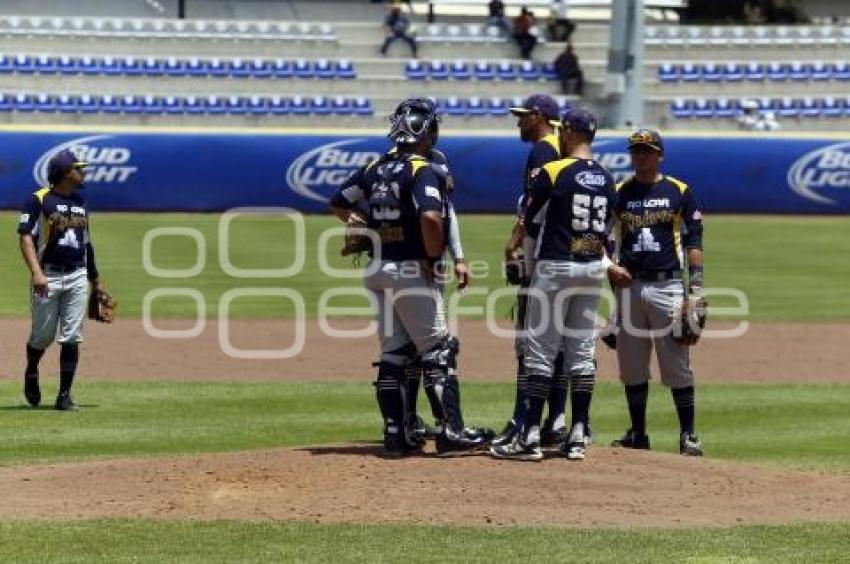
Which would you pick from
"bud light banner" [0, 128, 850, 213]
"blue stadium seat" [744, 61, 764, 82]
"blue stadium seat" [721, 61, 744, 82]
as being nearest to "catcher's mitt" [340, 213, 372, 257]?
"bud light banner" [0, 128, 850, 213]

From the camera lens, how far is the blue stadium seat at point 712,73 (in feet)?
138

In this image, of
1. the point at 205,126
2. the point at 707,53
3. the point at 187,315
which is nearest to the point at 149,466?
the point at 187,315

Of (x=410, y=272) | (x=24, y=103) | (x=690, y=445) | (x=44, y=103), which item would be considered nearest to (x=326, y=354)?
(x=690, y=445)

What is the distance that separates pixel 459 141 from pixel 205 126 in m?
7.74

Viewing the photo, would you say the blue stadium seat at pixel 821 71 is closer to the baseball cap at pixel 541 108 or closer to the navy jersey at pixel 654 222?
the navy jersey at pixel 654 222

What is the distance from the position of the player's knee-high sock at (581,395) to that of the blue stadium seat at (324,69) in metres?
30.0

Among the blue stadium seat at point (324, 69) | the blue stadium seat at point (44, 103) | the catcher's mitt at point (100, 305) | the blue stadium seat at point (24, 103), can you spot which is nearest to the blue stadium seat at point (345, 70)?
the blue stadium seat at point (324, 69)

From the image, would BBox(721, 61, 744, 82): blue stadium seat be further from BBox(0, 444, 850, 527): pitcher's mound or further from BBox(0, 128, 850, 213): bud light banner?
BBox(0, 444, 850, 527): pitcher's mound

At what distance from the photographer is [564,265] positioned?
34.1ft

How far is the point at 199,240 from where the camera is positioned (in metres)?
28.0

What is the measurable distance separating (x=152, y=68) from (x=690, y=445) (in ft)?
95.6

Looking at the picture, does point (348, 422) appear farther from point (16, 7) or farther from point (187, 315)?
point (16, 7)

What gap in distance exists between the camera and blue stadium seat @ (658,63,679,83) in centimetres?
4209

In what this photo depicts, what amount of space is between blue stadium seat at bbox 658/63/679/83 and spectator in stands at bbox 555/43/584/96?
2.19 meters
